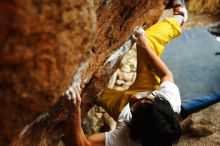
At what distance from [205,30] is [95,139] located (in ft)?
11.9

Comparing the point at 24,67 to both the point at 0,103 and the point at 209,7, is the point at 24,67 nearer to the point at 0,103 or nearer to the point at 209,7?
the point at 0,103

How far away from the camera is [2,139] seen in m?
1.34

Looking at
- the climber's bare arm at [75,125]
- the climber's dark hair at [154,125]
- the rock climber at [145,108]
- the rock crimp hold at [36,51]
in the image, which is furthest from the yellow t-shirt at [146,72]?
the rock crimp hold at [36,51]

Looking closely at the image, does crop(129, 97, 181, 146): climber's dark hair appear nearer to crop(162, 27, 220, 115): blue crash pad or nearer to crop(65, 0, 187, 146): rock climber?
crop(65, 0, 187, 146): rock climber

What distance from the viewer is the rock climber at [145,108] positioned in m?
2.34

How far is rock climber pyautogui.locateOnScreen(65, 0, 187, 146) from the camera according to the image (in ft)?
7.66

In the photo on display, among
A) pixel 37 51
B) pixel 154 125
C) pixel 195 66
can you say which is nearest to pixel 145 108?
pixel 154 125

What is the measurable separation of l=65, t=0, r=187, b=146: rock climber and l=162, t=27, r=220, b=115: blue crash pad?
0.92 metres

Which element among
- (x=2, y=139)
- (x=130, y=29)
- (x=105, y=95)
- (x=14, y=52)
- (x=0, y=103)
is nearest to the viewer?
(x=14, y=52)

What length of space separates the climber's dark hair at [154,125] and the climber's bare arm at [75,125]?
0.36 metres

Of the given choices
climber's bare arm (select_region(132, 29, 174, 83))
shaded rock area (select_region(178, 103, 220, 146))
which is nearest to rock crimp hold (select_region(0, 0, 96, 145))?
climber's bare arm (select_region(132, 29, 174, 83))

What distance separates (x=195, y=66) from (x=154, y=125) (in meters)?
2.75

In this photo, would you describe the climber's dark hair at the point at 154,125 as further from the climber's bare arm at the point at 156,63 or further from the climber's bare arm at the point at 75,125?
the climber's bare arm at the point at 156,63

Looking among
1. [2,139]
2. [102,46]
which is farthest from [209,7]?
[2,139]
